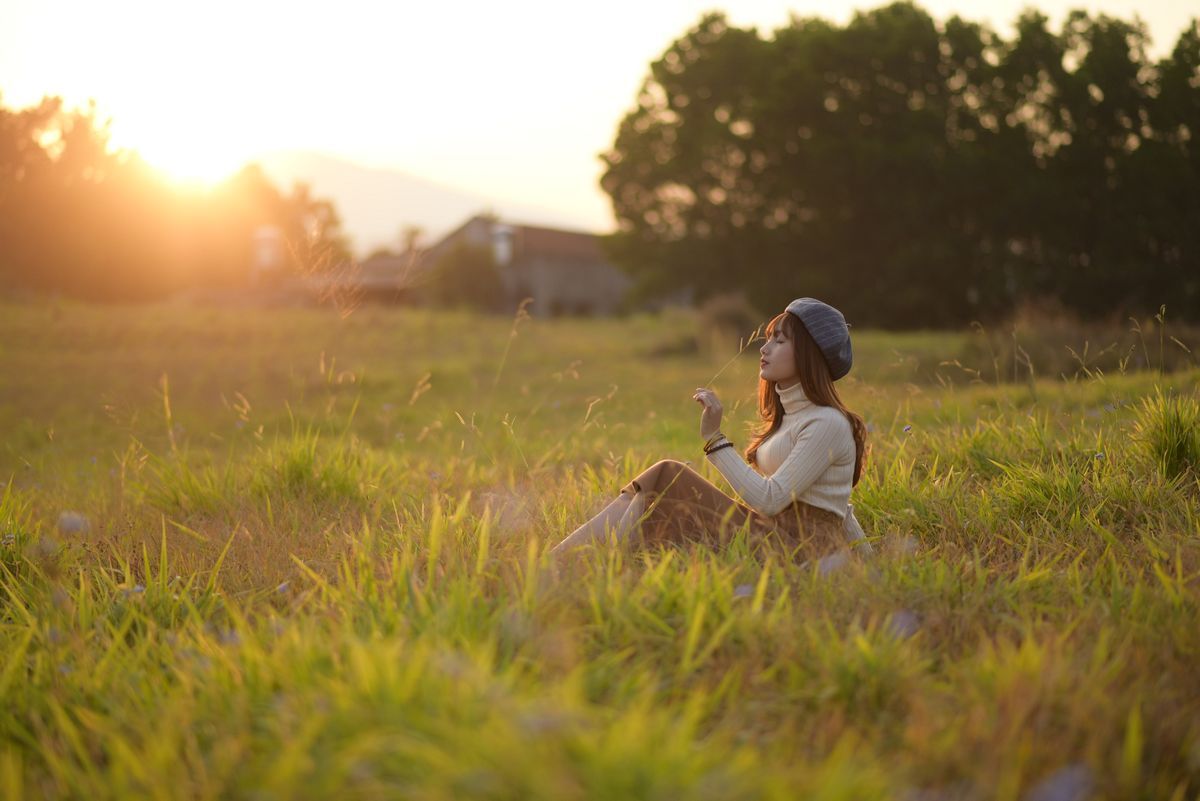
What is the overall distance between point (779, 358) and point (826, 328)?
21 cm

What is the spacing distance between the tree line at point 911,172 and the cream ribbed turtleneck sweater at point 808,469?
17227mm

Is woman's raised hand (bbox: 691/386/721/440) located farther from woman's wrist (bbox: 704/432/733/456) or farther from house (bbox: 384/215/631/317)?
house (bbox: 384/215/631/317)

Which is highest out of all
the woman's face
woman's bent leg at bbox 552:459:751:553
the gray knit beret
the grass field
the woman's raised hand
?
the gray knit beret

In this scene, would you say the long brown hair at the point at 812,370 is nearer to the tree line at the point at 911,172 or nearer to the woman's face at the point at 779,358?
the woman's face at the point at 779,358

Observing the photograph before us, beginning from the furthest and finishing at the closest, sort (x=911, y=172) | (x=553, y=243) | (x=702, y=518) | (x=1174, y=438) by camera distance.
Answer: (x=553, y=243)
(x=911, y=172)
(x=1174, y=438)
(x=702, y=518)

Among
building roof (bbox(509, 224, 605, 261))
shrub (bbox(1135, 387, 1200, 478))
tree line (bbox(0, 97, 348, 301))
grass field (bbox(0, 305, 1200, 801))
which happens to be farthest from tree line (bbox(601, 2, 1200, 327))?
grass field (bbox(0, 305, 1200, 801))

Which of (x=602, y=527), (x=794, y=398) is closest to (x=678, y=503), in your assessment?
(x=602, y=527)

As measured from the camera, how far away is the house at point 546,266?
40219mm

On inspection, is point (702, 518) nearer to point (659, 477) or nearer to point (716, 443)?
point (659, 477)

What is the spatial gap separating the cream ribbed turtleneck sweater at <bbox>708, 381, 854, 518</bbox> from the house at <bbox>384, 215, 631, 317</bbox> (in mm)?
34321

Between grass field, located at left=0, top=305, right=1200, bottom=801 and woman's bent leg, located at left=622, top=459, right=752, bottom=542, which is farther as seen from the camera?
woman's bent leg, located at left=622, top=459, right=752, bottom=542

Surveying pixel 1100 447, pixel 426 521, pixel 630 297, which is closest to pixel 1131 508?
pixel 1100 447

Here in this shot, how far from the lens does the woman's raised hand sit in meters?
3.40

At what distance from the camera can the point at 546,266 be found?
1630 inches
